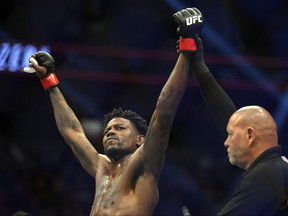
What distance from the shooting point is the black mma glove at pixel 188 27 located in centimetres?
245

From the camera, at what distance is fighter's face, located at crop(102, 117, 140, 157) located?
280 centimetres

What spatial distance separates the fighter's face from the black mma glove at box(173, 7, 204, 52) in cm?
54

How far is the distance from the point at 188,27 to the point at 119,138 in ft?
2.06

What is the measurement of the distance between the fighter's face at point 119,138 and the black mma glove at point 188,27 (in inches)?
21.1

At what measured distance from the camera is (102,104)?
509 centimetres

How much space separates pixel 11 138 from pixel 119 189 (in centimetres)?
287

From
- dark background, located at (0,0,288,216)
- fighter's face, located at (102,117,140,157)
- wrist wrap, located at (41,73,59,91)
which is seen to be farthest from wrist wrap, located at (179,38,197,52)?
dark background, located at (0,0,288,216)

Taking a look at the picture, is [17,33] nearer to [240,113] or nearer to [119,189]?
[119,189]

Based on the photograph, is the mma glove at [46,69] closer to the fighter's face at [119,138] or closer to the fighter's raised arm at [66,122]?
the fighter's raised arm at [66,122]

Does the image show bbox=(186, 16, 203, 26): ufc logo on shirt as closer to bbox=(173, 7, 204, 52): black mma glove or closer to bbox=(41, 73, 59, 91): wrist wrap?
bbox=(173, 7, 204, 52): black mma glove

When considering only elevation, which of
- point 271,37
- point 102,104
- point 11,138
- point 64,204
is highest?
point 271,37

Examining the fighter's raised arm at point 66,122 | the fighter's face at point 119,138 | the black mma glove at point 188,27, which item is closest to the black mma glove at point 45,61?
the fighter's raised arm at point 66,122

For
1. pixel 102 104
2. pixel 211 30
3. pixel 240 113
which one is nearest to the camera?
pixel 240 113

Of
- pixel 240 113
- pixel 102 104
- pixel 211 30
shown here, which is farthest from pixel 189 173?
pixel 240 113
